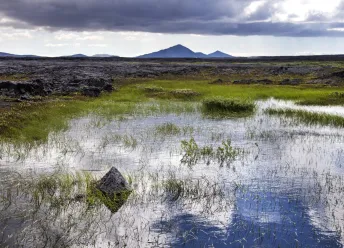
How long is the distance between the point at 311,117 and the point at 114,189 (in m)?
18.0

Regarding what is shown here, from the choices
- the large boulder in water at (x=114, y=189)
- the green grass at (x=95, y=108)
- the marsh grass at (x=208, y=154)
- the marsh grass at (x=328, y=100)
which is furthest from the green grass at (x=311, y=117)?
the large boulder in water at (x=114, y=189)

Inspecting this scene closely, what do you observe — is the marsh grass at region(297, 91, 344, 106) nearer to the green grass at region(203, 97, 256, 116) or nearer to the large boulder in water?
the green grass at region(203, 97, 256, 116)

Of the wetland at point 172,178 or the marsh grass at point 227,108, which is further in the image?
the marsh grass at point 227,108

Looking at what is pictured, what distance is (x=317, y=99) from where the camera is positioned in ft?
116

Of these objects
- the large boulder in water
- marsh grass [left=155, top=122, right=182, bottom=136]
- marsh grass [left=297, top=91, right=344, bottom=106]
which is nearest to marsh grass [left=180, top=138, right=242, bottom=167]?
marsh grass [left=155, top=122, right=182, bottom=136]

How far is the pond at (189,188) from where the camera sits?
892cm

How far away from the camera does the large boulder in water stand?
1057 cm

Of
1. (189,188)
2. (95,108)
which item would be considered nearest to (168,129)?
(189,188)

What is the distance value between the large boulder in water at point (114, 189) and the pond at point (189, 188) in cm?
23

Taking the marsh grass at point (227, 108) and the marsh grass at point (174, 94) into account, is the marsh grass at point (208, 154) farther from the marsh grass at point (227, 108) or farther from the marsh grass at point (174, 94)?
the marsh grass at point (174, 94)

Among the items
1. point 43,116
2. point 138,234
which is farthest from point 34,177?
point 43,116

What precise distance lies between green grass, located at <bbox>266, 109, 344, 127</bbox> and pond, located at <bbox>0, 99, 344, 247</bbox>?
2.48 meters

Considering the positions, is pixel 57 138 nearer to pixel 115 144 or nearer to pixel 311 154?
pixel 115 144

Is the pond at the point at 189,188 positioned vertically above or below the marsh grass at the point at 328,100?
below
